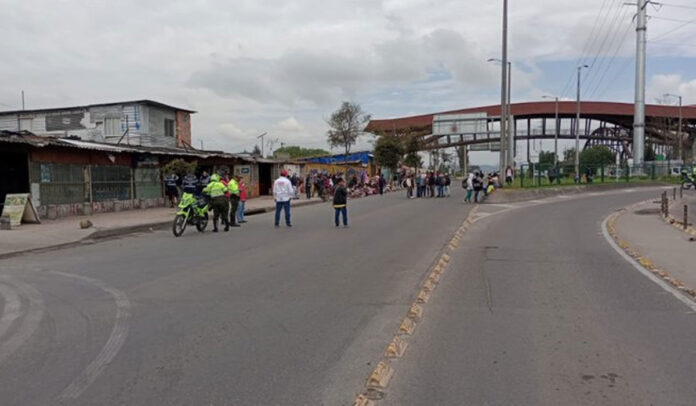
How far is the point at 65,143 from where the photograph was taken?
66.0 ft

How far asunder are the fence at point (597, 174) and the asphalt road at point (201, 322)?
108 ft

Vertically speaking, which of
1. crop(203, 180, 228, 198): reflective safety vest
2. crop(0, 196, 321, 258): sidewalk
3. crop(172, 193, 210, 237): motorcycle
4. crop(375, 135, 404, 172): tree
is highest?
crop(375, 135, 404, 172): tree

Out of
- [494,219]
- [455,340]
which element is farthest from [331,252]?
[494,219]

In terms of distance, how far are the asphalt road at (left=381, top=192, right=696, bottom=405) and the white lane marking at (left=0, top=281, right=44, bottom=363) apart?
3640 millimetres

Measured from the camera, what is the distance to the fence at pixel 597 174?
43656 mm

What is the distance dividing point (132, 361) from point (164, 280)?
397 cm

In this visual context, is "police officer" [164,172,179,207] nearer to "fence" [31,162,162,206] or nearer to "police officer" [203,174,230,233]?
"fence" [31,162,162,206]

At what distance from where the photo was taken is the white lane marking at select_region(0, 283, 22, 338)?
6.63 m

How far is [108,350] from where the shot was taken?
561cm

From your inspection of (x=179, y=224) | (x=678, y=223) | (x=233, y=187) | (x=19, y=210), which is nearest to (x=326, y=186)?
(x=233, y=187)

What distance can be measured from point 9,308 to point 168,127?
99.0 ft

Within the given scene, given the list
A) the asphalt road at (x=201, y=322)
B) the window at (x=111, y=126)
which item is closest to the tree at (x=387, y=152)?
the window at (x=111, y=126)

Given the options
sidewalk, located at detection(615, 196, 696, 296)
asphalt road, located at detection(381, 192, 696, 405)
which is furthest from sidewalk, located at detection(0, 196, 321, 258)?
sidewalk, located at detection(615, 196, 696, 296)

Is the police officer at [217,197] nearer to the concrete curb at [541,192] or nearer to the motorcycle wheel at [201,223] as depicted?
Result: the motorcycle wheel at [201,223]
